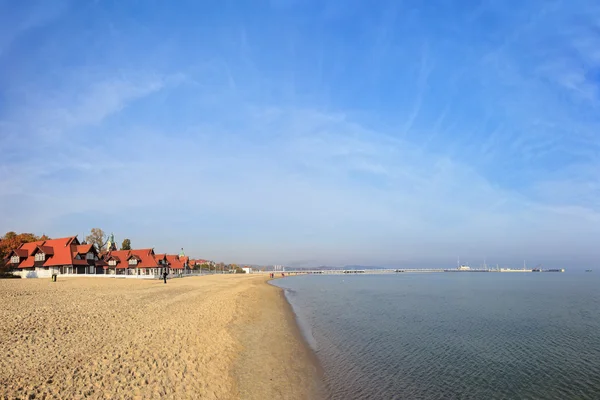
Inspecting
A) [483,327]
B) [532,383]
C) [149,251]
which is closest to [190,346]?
[532,383]

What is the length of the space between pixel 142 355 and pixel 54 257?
76.5m

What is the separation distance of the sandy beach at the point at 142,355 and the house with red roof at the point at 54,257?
182 ft

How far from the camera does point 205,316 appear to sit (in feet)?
85.6

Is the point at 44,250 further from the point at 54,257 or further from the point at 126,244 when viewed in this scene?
the point at 126,244

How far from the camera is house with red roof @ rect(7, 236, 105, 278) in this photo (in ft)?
242

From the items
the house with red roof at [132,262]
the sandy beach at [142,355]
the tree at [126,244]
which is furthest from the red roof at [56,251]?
the sandy beach at [142,355]

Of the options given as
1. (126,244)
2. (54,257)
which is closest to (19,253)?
(54,257)

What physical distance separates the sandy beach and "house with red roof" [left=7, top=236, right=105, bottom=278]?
182 ft

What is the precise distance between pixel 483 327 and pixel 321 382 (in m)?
20.7

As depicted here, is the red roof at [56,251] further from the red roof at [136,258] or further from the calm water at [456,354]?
the calm water at [456,354]

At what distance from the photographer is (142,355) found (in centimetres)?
1467

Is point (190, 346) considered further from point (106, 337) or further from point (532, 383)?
point (532, 383)

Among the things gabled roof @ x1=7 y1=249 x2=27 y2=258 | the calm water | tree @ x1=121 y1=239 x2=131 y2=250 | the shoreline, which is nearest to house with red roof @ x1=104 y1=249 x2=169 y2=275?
gabled roof @ x1=7 y1=249 x2=27 y2=258

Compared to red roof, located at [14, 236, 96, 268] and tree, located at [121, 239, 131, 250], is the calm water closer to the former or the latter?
red roof, located at [14, 236, 96, 268]
